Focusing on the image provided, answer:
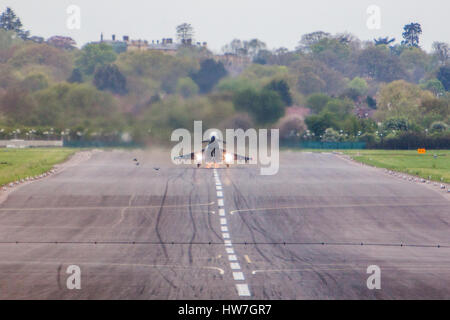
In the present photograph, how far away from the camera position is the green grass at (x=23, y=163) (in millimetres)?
59575

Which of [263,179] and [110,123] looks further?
[110,123]

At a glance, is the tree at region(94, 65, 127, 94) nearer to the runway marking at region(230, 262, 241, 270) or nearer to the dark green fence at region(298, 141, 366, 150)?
the dark green fence at region(298, 141, 366, 150)

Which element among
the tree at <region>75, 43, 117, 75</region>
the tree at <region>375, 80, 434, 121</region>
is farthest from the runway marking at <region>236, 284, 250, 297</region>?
the tree at <region>375, 80, 434, 121</region>

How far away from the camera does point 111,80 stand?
75375mm

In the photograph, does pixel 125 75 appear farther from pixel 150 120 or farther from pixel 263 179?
pixel 263 179

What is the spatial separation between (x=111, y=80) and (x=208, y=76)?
10.2 metres

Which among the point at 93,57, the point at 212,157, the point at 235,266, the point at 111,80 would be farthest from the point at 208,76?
the point at 235,266

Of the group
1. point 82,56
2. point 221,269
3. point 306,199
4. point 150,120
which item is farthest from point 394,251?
point 82,56

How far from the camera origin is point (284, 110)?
270 ft

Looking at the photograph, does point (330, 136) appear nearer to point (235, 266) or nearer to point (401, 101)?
point (401, 101)

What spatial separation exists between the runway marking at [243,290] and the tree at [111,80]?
55645 mm

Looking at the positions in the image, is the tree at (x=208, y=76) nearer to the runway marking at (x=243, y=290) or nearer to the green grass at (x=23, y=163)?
the green grass at (x=23, y=163)

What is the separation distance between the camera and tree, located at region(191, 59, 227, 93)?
75875 millimetres

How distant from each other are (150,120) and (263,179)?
19064mm
